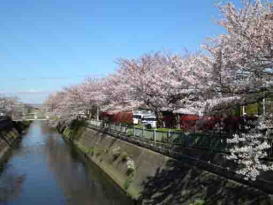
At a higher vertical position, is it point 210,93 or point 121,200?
point 210,93

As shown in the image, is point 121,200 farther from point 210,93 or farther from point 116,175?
point 210,93

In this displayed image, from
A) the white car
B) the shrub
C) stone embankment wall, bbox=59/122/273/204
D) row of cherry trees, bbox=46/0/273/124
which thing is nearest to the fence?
stone embankment wall, bbox=59/122/273/204

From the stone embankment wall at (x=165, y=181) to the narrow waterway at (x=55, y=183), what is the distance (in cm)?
86

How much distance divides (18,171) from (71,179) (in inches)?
234

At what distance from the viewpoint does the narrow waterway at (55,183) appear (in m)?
Result: 19.8

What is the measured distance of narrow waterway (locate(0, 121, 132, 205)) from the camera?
1975cm

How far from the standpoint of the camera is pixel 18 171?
29.0 metres

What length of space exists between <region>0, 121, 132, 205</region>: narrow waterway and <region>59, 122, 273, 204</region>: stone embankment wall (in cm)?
86

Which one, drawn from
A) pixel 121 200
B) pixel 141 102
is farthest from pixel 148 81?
pixel 121 200

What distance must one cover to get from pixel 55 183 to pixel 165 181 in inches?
394

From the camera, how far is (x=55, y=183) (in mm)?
24203

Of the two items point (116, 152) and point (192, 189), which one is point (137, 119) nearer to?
point (116, 152)

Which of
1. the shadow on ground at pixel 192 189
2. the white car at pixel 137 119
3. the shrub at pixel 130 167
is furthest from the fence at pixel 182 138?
the white car at pixel 137 119

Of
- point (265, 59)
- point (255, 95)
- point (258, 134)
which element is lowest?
point (258, 134)
